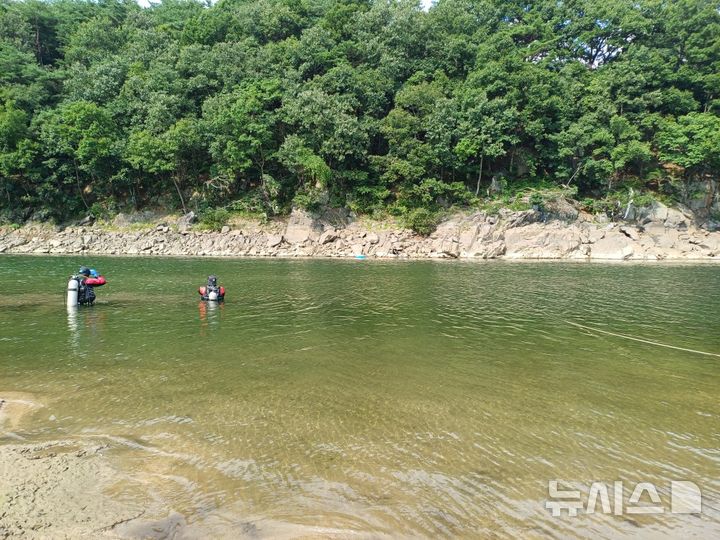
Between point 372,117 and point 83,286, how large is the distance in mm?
39682

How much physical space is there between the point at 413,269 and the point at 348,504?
26.5 metres

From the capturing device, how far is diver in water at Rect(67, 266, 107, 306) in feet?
53.3

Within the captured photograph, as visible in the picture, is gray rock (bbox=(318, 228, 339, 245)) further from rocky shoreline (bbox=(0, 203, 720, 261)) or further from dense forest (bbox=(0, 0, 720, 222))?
dense forest (bbox=(0, 0, 720, 222))

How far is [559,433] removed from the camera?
653cm

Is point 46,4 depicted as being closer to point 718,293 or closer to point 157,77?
point 157,77

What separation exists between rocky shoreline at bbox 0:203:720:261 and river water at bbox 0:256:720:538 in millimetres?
24499

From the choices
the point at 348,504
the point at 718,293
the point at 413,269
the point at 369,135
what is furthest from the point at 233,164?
the point at 348,504

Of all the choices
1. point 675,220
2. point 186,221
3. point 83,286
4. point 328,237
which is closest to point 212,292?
point 83,286

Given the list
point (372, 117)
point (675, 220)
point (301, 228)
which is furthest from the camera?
point (372, 117)

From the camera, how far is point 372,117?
49.0 m

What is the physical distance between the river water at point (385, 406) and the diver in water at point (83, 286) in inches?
29.3

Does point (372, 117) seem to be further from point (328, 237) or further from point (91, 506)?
point (91, 506)

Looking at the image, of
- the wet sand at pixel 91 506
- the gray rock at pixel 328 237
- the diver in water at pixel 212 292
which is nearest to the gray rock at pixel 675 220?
the gray rock at pixel 328 237

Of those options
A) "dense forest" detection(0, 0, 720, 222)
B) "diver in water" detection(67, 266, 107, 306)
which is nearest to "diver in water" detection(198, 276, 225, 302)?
"diver in water" detection(67, 266, 107, 306)
